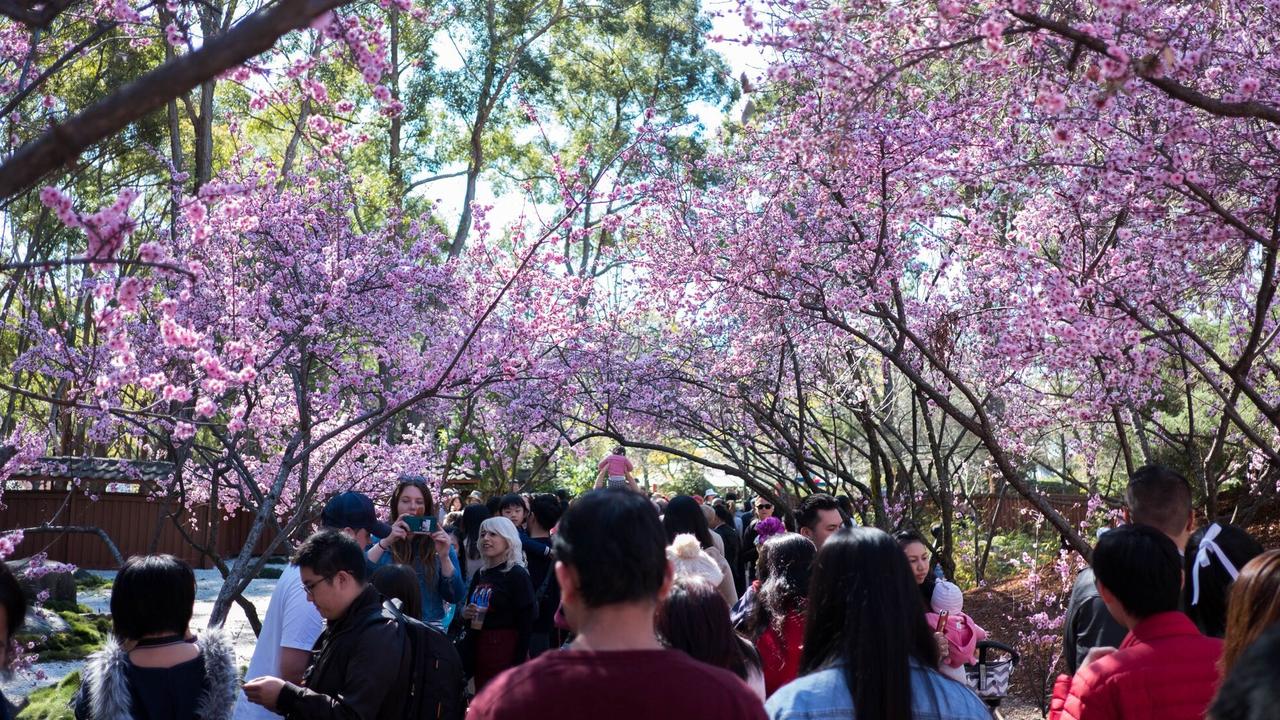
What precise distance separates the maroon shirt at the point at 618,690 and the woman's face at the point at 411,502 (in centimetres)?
404

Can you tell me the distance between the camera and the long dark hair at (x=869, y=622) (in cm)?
244

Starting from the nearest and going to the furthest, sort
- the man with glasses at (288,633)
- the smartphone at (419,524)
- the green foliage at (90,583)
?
the man with glasses at (288,633) → the smartphone at (419,524) → the green foliage at (90,583)

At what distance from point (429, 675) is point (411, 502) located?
7.64 feet

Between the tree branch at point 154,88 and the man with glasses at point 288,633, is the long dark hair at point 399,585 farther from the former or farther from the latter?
the tree branch at point 154,88

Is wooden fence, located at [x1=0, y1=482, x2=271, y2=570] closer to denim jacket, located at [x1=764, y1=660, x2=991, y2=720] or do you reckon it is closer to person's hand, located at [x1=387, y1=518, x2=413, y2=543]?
person's hand, located at [x1=387, y1=518, x2=413, y2=543]

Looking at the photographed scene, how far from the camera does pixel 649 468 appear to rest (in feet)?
168

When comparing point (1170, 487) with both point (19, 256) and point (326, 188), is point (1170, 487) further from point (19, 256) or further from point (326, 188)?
point (19, 256)

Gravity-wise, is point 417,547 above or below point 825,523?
below

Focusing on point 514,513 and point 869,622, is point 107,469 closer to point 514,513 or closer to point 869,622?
point 514,513

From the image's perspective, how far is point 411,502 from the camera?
5.96 m

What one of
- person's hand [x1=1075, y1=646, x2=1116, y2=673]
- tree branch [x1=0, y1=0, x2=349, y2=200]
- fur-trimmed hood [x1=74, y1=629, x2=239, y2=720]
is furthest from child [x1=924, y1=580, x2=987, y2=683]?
tree branch [x1=0, y1=0, x2=349, y2=200]

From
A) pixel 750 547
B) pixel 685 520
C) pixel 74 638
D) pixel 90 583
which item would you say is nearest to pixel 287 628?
pixel 685 520

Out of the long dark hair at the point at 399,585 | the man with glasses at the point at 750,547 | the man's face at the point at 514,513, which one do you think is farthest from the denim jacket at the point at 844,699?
the man with glasses at the point at 750,547

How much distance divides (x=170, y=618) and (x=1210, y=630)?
3.38 m
